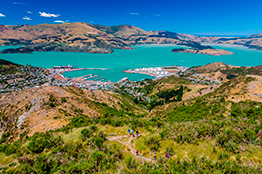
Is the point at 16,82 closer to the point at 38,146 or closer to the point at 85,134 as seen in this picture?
the point at 38,146

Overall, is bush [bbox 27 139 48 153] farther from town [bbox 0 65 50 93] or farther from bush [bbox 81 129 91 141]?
town [bbox 0 65 50 93]

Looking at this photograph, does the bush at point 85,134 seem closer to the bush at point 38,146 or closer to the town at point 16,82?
the bush at point 38,146

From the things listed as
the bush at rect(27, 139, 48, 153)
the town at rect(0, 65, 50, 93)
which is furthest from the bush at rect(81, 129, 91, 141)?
the town at rect(0, 65, 50, 93)

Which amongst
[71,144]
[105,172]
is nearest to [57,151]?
[71,144]

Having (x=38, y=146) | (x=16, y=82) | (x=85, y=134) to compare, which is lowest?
(x=16, y=82)

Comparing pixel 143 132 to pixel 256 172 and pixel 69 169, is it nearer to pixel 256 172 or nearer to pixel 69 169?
pixel 69 169

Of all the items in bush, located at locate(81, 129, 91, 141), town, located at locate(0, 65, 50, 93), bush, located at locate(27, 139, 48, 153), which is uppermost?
bush, located at locate(81, 129, 91, 141)

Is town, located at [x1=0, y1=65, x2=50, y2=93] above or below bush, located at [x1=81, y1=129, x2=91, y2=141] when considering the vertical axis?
below

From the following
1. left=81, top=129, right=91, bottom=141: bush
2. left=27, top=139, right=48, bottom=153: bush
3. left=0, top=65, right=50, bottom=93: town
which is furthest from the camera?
left=0, top=65, right=50, bottom=93: town

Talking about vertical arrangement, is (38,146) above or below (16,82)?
above

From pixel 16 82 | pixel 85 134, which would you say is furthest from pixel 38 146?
pixel 16 82

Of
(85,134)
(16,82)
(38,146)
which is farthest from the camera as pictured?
(16,82)
